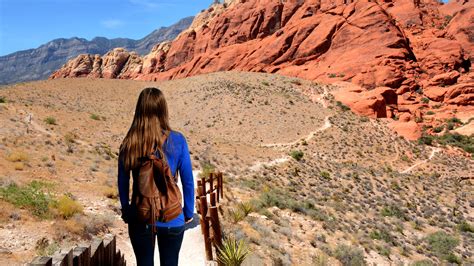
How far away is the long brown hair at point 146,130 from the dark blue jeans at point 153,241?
0.65 metres

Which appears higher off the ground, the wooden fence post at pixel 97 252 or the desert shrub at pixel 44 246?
the wooden fence post at pixel 97 252

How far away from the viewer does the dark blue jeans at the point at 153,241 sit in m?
3.86

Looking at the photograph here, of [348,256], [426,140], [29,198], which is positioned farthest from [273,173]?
[426,140]

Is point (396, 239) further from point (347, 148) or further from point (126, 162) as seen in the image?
point (347, 148)

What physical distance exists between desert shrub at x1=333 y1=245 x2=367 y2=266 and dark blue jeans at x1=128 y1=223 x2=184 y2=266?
10.7 meters

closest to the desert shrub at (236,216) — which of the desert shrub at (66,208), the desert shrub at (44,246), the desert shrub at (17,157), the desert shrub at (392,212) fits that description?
the desert shrub at (66,208)

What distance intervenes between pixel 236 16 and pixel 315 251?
7717 cm

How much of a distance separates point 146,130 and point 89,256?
1469mm

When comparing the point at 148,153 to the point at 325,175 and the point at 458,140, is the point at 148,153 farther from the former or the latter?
the point at 458,140

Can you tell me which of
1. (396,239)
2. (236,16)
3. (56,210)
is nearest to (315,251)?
(396,239)

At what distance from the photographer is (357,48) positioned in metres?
64.1

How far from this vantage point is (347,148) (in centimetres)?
4081

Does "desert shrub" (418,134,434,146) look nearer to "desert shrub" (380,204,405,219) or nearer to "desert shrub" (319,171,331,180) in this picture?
"desert shrub" (319,171,331,180)

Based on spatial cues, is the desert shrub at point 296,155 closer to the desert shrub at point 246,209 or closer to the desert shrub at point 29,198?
the desert shrub at point 246,209
